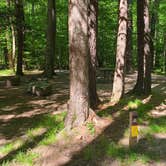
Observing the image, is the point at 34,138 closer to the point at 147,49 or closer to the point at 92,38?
the point at 92,38

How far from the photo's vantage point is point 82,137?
27.9 ft

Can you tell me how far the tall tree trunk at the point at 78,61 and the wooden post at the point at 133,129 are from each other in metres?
1.70

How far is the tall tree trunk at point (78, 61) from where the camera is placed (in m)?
8.91

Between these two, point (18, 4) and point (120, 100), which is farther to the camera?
point (18, 4)

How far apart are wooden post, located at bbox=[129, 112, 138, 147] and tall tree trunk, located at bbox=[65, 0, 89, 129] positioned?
1705mm

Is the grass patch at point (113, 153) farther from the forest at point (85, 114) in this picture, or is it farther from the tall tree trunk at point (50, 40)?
the tall tree trunk at point (50, 40)

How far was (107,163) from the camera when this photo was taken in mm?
7043

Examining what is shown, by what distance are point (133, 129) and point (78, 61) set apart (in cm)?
239

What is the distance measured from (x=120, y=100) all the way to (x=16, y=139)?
4.69 m

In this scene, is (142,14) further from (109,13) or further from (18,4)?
(109,13)

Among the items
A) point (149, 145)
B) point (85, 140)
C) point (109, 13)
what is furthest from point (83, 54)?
point (109, 13)

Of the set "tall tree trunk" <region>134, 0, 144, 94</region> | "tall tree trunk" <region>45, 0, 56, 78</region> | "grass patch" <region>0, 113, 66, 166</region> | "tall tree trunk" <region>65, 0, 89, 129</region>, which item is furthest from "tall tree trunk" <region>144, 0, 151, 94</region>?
"tall tree trunk" <region>45, 0, 56, 78</region>

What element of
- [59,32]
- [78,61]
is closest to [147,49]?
[78,61]

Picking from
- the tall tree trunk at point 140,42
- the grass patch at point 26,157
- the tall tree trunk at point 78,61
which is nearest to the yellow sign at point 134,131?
the tall tree trunk at point 78,61
